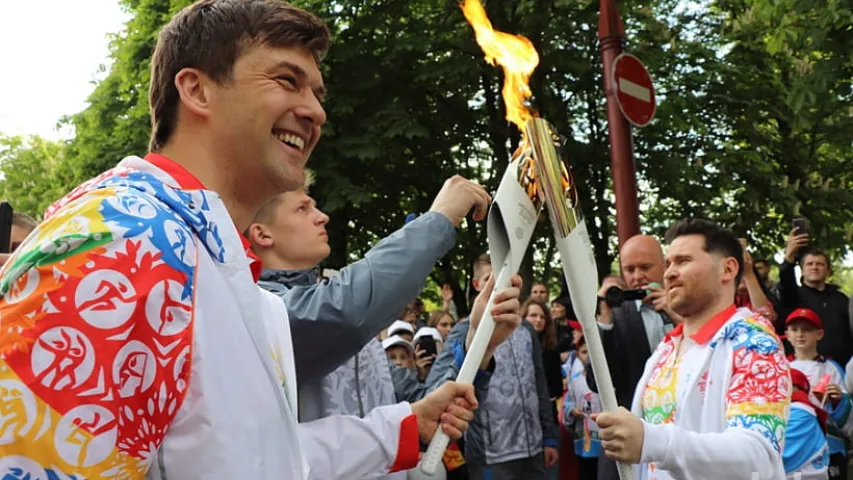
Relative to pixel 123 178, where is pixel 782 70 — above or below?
above

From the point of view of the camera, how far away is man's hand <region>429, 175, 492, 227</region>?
2.72 meters

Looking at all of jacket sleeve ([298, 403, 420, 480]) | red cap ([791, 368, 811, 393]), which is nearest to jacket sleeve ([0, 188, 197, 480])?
jacket sleeve ([298, 403, 420, 480])

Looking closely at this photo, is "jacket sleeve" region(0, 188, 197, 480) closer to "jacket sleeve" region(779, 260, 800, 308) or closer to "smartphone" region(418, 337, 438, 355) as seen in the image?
"smartphone" region(418, 337, 438, 355)

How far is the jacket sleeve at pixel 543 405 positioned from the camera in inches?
271

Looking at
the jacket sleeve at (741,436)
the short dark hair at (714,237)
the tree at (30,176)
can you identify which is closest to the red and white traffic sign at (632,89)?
the short dark hair at (714,237)

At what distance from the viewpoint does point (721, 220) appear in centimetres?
1470

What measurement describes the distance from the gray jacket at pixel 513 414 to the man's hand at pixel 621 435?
145 inches

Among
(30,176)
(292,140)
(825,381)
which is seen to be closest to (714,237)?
(292,140)

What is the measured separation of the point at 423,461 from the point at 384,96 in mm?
10680

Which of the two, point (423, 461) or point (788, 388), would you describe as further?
point (788, 388)

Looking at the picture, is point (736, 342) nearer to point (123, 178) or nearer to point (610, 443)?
point (610, 443)

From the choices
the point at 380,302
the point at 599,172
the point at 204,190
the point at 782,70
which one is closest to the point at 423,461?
the point at 380,302

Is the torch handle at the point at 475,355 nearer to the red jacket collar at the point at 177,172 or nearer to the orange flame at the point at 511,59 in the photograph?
the orange flame at the point at 511,59

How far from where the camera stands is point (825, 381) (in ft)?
22.7
